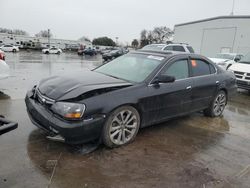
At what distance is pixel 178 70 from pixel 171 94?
0.60 m

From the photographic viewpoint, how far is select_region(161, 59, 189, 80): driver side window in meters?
4.60

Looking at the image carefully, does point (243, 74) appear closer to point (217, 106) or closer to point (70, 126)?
point (217, 106)

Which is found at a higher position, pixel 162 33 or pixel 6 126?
pixel 162 33

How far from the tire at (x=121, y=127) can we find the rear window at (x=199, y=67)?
6.15 feet

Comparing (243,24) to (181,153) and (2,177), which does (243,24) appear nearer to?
(181,153)

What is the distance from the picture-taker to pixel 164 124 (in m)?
5.18

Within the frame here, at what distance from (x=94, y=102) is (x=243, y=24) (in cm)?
2801

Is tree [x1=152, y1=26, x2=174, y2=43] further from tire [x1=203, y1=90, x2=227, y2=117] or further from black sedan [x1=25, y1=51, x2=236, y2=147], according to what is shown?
black sedan [x1=25, y1=51, x2=236, y2=147]

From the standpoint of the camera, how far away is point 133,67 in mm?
4734

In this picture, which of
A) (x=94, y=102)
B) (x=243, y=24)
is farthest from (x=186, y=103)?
(x=243, y=24)

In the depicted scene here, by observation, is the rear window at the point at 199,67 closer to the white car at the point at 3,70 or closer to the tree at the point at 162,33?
the white car at the point at 3,70

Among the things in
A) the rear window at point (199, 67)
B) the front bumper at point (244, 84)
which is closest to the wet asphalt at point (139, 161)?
the rear window at point (199, 67)

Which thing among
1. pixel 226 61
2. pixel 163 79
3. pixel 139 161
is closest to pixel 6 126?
pixel 139 161

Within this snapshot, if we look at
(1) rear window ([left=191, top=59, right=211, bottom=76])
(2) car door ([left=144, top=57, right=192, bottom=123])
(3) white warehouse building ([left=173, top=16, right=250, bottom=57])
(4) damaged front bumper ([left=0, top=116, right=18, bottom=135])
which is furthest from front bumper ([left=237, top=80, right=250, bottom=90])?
(3) white warehouse building ([left=173, top=16, right=250, bottom=57])
